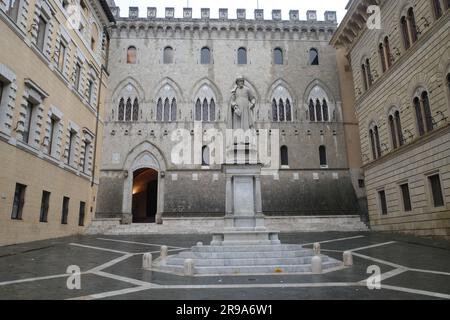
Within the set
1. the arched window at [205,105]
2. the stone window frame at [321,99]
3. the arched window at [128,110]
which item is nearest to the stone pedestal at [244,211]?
the arched window at [205,105]

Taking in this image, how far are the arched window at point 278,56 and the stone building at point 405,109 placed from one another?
696cm

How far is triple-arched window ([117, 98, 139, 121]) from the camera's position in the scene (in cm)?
2942

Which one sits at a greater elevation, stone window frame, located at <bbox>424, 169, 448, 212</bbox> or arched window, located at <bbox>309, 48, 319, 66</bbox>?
arched window, located at <bbox>309, 48, 319, 66</bbox>

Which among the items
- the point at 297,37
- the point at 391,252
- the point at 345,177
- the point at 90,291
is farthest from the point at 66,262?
the point at 297,37

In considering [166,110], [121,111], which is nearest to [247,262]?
[166,110]

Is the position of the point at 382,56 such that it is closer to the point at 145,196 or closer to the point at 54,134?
the point at 54,134

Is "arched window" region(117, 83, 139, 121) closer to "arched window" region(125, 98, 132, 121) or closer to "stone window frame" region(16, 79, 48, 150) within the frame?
"arched window" region(125, 98, 132, 121)

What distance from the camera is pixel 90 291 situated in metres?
6.91

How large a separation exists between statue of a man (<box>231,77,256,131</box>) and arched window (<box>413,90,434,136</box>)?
32.7 ft

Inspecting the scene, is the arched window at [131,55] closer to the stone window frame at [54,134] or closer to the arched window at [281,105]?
the stone window frame at [54,134]

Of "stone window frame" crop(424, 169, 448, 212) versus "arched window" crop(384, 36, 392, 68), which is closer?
"stone window frame" crop(424, 169, 448, 212)

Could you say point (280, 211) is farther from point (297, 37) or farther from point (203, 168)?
point (297, 37)

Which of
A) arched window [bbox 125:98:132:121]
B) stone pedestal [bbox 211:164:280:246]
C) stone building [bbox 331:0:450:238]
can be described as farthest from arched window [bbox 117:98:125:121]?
stone pedestal [bbox 211:164:280:246]

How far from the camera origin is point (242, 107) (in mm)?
12203
